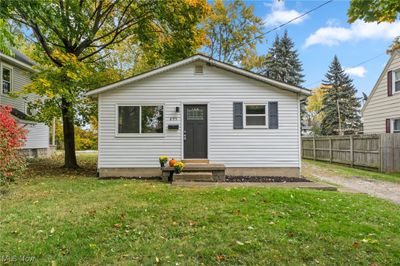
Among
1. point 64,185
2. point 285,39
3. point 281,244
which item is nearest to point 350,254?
point 281,244

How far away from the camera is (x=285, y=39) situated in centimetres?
3173

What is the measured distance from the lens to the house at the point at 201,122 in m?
10.6

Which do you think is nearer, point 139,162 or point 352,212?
point 352,212

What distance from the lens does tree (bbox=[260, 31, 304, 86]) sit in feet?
102

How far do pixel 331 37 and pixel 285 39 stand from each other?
61.7 ft

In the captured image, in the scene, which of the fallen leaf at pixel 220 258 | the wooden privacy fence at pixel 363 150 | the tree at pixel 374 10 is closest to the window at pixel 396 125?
the wooden privacy fence at pixel 363 150

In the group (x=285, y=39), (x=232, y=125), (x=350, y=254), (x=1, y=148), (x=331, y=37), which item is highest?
(x=285, y=39)

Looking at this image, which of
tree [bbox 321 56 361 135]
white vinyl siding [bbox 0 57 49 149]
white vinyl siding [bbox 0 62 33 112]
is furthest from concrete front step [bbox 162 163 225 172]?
tree [bbox 321 56 361 135]

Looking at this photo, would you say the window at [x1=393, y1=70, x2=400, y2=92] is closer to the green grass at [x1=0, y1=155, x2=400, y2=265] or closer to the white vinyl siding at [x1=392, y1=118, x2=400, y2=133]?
the white vinyl siding at [x1=392, y1=118, x2=400, y2=133]

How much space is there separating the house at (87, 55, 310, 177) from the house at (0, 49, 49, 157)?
221 inches

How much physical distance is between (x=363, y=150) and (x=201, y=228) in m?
12.6

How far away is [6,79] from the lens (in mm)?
15406

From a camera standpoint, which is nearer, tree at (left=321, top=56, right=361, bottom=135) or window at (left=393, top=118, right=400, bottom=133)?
window at (left=393, top=118, right=400, bottom=133)

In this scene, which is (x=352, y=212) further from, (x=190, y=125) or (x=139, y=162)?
(x=139, y=162)
